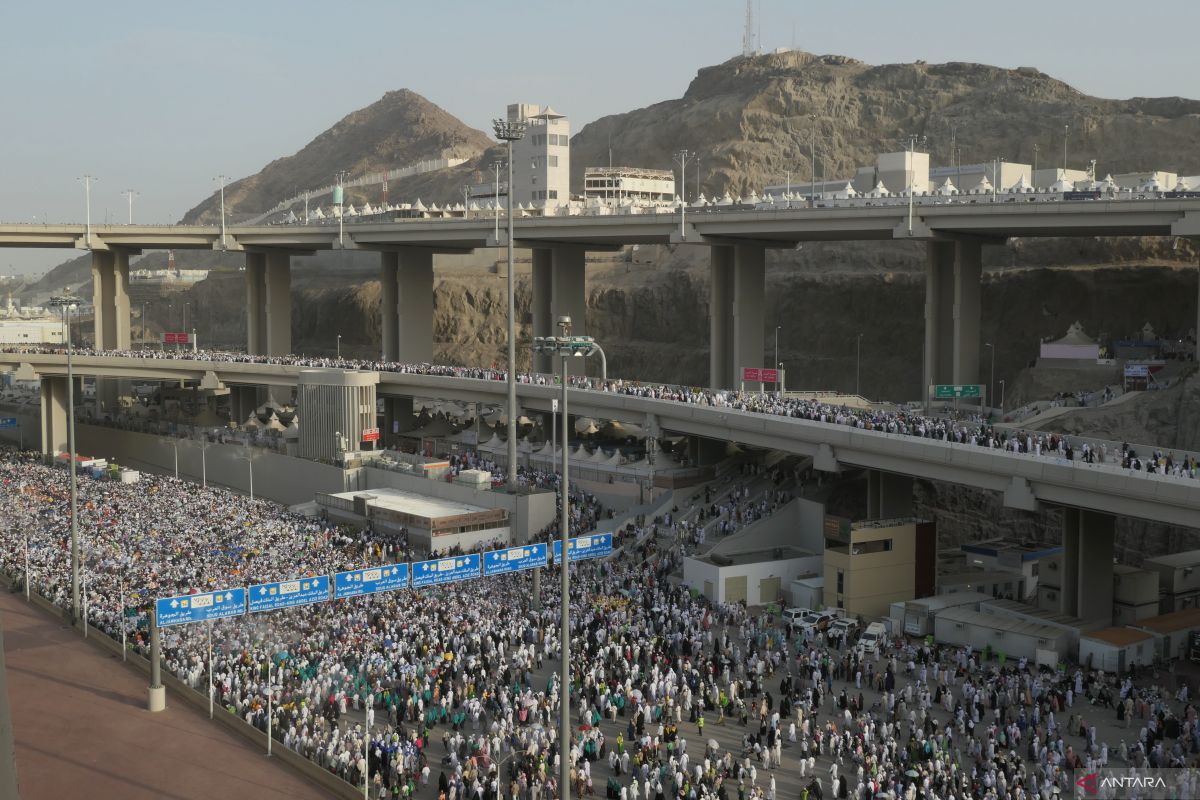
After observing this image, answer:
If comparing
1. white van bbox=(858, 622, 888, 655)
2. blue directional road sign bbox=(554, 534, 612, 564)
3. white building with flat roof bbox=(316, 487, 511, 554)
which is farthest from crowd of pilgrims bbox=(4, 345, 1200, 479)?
blue directional road sign bbox=(554, 534, 612, 564)

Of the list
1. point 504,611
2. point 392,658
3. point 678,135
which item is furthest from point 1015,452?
point 678,135

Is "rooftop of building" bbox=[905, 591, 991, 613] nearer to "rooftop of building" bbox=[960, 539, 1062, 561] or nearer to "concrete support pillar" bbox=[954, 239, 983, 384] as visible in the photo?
"rooftop of building" bbox=[960, 539, 1062, 561]

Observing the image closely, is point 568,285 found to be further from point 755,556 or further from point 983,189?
point 755,556

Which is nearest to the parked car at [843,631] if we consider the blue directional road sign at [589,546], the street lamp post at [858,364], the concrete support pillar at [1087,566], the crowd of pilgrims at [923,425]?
the concrete support pillar at [1087,566]

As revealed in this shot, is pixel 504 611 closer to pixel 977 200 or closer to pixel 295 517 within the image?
pixel 295 517

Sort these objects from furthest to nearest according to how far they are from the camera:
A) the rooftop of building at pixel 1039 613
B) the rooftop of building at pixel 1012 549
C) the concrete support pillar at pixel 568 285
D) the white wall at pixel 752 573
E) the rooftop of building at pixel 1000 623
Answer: the concrete support pillar at pixel 568 285 < the rooftop of building at pixel 1012 549 < the white wall at pixel 752 573 < the rooftop of building at pixel 1039 613 < the rooftop of building at pixel 1000 623

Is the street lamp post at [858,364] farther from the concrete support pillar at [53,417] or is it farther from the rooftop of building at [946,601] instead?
the concrete support pillar at [53,417]

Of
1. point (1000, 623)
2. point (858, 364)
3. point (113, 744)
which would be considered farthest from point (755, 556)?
point (858, 364)
